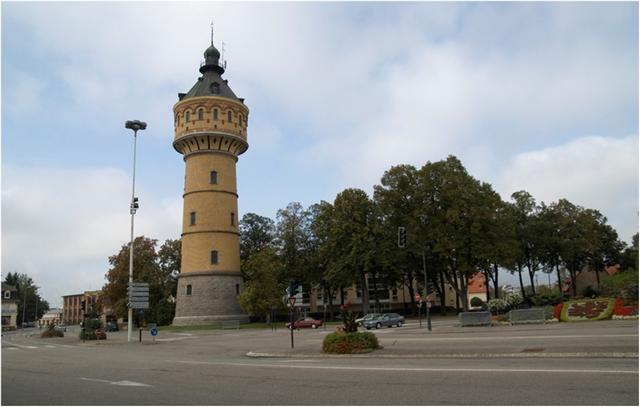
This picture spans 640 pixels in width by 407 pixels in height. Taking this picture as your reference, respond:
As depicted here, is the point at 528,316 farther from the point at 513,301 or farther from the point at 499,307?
the point at 513,301

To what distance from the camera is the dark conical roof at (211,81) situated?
5819cm

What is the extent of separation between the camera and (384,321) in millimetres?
43625

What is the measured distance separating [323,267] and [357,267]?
9.08 m

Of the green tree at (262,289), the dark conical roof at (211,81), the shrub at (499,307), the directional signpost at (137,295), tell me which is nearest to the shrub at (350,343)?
the directional signpost at (137,295)

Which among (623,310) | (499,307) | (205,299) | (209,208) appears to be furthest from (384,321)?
(209,208)

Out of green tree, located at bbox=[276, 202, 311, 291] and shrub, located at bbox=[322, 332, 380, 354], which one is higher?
green tree, located at bbox=[276, 202, 311, 291]

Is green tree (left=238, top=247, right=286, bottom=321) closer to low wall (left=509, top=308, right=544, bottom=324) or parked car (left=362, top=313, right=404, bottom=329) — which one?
parked car (left=362, top=313, right=404, bottom=329)

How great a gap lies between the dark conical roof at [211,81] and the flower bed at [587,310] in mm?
41517

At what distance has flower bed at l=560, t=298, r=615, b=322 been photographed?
29.6m

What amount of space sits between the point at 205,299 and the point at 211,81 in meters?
24.5

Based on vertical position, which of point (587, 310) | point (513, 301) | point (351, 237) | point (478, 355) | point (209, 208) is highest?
point (209, 208)

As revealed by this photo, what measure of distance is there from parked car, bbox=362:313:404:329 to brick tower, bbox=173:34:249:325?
19.2 meters

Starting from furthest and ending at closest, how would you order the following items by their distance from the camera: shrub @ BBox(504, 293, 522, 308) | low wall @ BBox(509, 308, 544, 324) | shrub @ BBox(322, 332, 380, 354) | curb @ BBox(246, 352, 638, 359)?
shrub @ BBox(504, 293, 522, 308) < low wall @ BBox(509, 308, 544, 324) < shrub @ BBox(322, 332, 380, 354) < curb @ BBox(246, 352, 638, 359)

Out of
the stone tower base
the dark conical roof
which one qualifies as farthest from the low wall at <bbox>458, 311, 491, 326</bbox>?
the dark conical roof
